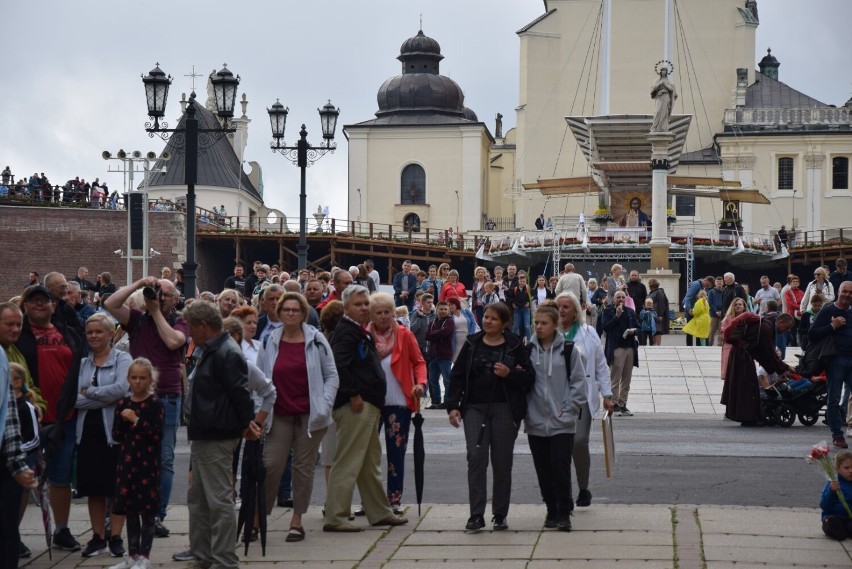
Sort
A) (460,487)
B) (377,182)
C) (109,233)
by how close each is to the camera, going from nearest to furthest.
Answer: (460,487) → (109,233) → (377,182)

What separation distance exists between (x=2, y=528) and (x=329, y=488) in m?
2.90

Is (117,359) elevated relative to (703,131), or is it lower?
lower

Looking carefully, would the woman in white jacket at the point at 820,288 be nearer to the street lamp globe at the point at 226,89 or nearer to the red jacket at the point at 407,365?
the street lamp globe at the point at 226,89

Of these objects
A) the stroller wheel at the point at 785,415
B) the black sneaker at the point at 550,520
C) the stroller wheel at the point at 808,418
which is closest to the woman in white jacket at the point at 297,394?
the black sneaker at the point at 550,520

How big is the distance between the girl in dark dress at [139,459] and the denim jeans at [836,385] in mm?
8225

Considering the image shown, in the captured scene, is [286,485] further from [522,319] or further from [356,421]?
[522,319]

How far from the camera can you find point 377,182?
3228 inches

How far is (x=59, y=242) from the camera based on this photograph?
55.1m

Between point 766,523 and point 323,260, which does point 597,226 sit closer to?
point 323,260

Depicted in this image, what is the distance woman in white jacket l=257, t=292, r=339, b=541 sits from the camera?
10555 mm

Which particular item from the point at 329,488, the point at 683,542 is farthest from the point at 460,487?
the point at 683,542

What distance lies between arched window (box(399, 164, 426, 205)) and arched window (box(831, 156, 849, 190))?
72.8 ft

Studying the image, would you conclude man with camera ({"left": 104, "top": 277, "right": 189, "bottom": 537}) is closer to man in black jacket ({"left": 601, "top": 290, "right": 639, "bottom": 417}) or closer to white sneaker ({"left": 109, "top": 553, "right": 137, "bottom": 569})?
white sneaker ({"left": 109, "top": 553, "right": 137, "bottom": 569})

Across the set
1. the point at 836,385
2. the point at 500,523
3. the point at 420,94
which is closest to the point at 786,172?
the point at 420,94
